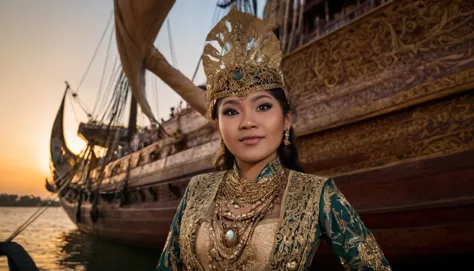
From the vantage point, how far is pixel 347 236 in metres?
1.04

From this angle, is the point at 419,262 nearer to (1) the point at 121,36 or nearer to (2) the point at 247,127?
(2) the point at 247,127

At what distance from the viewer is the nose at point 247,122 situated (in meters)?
1.18

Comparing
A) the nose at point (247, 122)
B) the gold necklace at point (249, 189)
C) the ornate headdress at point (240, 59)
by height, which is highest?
the ornate headdress at point (240, 59)

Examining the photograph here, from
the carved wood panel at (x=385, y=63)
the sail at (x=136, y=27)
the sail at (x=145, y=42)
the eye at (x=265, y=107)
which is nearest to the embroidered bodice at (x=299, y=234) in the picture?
the eye at (x=265, y=107)

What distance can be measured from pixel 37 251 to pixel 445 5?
27.1 feet

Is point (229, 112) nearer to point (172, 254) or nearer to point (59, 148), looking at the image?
point (172, 254)

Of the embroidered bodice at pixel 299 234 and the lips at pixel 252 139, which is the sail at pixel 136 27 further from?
the embroidered bodice at pixel 299 234

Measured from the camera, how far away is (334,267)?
10.7ft

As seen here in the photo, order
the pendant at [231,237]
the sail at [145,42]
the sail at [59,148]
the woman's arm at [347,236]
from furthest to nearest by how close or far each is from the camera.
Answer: the sail at [59,148]
the sail at [145,42]
the pendant at [231,237]
the woman's arm at [347,236]

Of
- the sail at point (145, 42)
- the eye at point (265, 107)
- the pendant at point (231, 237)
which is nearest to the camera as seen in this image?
the pendant at point (231, 237)

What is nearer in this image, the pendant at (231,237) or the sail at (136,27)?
the pendant at (231,237)

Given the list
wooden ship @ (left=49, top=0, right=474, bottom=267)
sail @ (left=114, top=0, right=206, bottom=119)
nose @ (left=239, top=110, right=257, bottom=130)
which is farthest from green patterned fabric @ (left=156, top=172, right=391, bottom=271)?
sail @ (left=114, top=0, right=206, bottom=119)

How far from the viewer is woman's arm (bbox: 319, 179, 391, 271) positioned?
1.00 metres

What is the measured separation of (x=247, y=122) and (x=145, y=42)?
409 cm
